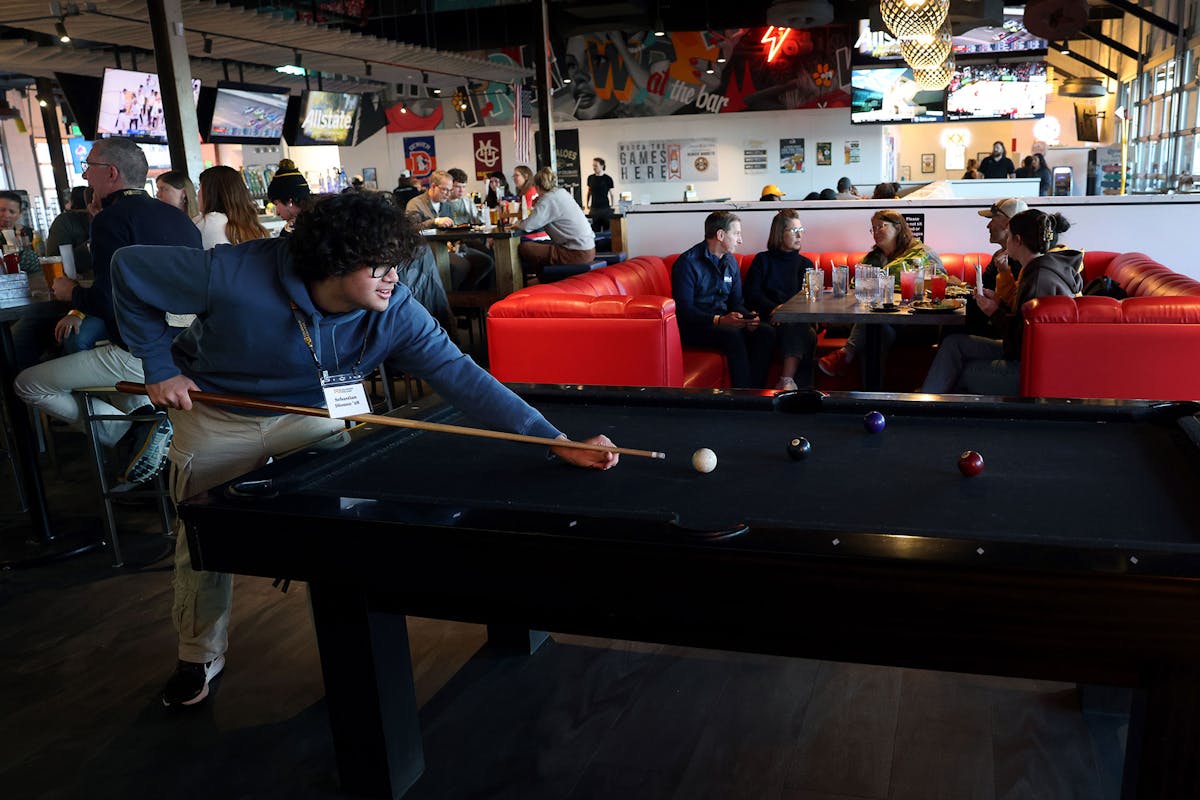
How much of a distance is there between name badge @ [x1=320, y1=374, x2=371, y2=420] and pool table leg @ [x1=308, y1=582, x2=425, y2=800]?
1.47ft

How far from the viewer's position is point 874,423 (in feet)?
7.82

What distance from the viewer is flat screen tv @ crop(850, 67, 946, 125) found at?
13.1 meters

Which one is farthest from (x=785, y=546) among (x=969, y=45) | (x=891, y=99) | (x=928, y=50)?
(x=891, y=99)

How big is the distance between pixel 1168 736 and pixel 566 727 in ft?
4.80

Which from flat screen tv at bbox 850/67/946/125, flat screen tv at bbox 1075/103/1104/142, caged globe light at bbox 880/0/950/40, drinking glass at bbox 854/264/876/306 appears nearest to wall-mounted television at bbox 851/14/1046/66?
flat screen tv at bbox 850/67/946/125

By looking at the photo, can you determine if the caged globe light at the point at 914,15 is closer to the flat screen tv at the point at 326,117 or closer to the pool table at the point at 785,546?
the pool table at the point at 785,546

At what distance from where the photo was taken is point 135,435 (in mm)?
4453

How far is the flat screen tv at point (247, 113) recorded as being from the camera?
10.8 m

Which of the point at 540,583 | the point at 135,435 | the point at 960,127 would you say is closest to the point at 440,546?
the point at 540,583

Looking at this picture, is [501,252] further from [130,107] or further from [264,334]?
[264,334]

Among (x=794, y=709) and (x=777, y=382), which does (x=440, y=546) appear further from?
(x=777, y=382)

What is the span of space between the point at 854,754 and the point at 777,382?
3483 mm

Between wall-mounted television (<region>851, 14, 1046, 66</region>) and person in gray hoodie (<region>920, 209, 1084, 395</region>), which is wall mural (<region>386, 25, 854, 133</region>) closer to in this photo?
wall-mounted television (<region>851, 14, 1046, 66</region>)

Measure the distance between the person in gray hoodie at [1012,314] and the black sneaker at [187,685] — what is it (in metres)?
3.06
